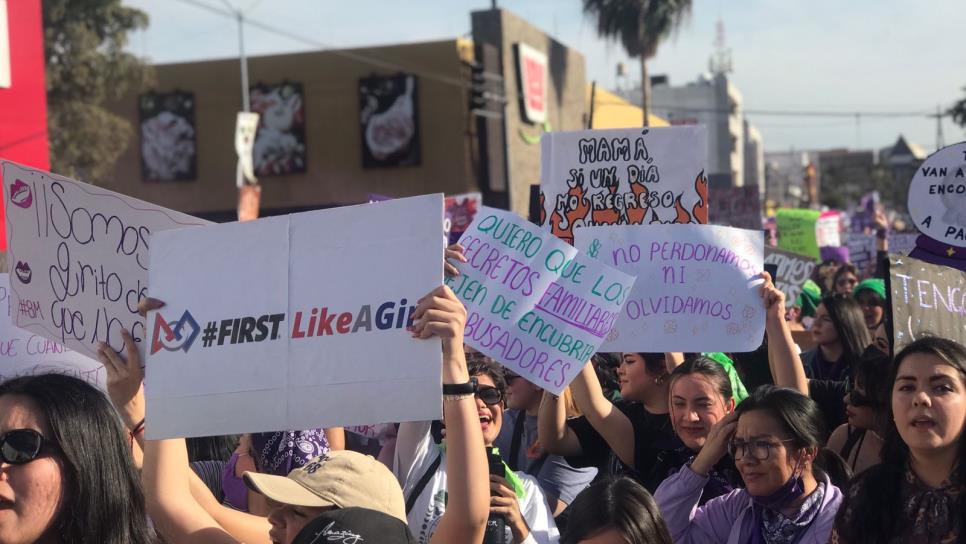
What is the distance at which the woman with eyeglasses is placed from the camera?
3660 mm

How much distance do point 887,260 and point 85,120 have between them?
26430 mm

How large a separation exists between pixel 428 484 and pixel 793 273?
5938 millimetres

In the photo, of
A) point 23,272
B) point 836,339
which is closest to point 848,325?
point 836,339

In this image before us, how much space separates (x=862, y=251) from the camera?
52.6 ft

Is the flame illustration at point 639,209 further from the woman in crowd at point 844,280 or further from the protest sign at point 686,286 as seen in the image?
the woman in crowd at point 844,280

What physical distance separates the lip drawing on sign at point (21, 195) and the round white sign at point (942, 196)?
3.94 metres

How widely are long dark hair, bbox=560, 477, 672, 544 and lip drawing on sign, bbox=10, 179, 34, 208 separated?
7.25 feet

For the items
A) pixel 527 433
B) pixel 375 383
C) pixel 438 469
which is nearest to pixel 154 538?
pixel 375 383

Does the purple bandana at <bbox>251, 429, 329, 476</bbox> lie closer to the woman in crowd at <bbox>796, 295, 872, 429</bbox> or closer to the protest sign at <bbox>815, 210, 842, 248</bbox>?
the woman in crowd at <bbox>796, 295, 872, 429</bbox>

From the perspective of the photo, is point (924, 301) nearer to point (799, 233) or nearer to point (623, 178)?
point (623, 178)

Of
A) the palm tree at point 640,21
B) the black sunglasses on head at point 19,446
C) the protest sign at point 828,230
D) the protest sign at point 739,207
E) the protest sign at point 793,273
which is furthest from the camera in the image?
the palm tree at point 640,21

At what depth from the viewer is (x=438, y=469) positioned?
13.0 ft

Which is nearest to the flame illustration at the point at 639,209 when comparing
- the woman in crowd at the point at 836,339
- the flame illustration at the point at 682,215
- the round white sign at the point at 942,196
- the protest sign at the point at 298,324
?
the flame illustration at the point at 682,215

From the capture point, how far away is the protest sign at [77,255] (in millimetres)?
3756
